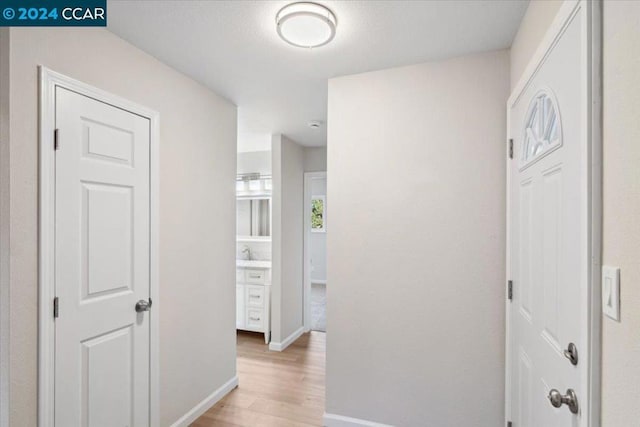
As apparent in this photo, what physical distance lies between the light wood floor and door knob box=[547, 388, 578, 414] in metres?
1.75

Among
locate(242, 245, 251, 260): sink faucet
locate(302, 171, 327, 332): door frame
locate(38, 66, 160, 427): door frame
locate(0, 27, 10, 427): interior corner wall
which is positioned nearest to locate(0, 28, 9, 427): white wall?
locate(0, 27, 10, 427): interior corner wall

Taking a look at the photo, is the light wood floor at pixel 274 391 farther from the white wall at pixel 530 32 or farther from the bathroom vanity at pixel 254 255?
the white wall at pixel 530 32

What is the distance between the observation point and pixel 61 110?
148 cm

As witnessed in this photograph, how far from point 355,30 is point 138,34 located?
1166mm

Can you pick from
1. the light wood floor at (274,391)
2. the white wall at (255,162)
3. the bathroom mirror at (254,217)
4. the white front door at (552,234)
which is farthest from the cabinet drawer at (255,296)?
the white front door at (552,234)

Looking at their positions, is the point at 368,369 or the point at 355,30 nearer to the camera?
the point at 355,30

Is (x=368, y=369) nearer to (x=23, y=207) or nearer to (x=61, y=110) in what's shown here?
(x=23, y=207)

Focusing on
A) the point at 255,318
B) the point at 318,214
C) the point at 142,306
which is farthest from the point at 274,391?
the point at 318,214

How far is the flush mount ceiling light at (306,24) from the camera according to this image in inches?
58.5

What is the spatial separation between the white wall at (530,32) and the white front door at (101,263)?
2041 mm

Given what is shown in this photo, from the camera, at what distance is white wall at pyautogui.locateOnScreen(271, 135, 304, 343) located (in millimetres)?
3760

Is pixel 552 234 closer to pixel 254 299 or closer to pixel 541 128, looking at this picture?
pixel 541 128

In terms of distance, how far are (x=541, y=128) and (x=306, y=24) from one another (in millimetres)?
1136
